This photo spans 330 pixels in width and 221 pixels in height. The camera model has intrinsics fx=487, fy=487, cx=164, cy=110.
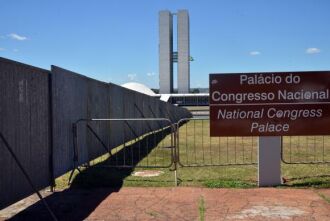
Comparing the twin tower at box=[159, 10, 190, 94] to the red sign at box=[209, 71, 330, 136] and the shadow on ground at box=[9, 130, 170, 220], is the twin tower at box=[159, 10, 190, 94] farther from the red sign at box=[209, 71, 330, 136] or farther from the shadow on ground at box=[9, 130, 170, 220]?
the red sign at box=[209, 71, 330, 136]

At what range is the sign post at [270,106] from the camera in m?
8.94

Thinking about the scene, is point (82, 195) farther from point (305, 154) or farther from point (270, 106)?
point (305, 154)

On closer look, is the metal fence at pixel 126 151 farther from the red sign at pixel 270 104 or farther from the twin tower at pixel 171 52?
the twin tower at pixel 171 52

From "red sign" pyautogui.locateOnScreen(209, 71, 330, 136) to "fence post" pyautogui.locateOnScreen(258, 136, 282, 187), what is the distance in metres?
0.16

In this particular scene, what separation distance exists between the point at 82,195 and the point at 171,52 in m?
130

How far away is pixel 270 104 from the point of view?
9016mm

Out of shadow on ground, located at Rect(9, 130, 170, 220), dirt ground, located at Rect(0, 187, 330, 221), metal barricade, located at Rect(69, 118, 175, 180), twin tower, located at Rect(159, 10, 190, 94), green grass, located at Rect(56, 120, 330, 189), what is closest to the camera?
dirt ground, located at Rect(0, 187, 330, 221)

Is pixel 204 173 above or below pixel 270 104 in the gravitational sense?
below

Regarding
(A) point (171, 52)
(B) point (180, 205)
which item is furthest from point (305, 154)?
(A) point (171, 52)

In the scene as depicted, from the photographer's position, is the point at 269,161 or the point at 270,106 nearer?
the point at 269,161

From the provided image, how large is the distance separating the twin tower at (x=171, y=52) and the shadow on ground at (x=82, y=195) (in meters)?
125

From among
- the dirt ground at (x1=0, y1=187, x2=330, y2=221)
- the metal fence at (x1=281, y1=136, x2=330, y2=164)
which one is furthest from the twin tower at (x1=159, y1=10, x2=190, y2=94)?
the dirt ground at (x1=0, y1=187, x2=330, y2=221)

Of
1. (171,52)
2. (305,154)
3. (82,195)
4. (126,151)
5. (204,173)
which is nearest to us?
(82,195)

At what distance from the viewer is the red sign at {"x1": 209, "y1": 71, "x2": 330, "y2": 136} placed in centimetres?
895
